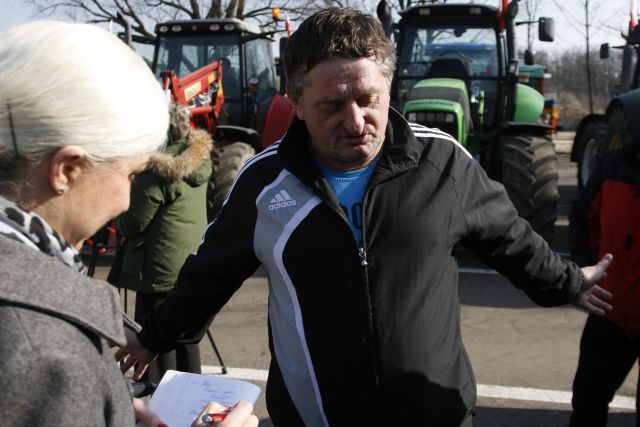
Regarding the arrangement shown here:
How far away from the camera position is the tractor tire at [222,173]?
23.4 ft

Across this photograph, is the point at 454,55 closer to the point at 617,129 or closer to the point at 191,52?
the point at 617,129

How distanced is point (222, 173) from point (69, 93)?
6.14m

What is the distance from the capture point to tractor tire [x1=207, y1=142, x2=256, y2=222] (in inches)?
281

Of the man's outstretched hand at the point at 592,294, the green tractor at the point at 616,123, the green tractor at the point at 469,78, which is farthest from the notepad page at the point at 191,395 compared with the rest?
the green tractor at the point at 616,123

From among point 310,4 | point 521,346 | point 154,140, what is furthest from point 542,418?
point 310,4

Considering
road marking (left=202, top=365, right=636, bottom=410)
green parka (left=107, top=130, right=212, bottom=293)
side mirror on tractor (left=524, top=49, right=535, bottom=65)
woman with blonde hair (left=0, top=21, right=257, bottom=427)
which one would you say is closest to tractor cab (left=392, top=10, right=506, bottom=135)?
side mirror on tractor (left=524, top=49, right=535, bottom=65)

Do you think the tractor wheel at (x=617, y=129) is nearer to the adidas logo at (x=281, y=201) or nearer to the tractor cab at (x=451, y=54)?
the tractor cab at (x=451, y=54)

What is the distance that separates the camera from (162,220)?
3697 mm

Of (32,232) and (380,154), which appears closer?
(32,232)

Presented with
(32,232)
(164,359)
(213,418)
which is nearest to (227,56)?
(164,359)

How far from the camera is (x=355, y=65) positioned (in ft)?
6.07

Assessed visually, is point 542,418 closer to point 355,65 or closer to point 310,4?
point 355,65

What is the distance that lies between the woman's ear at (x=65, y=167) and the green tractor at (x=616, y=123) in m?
6.00

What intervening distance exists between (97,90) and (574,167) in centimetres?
1519
